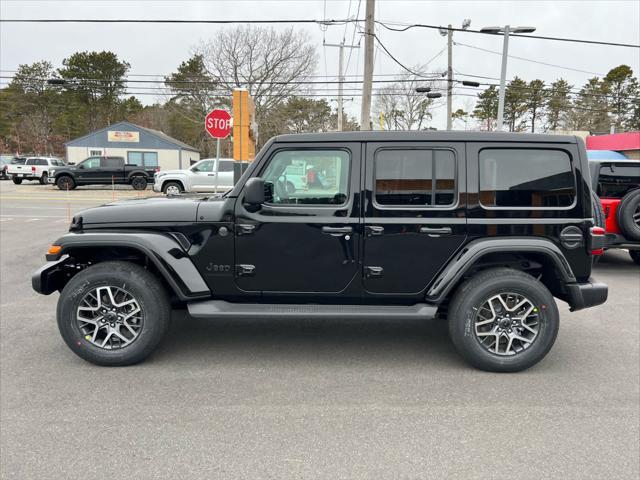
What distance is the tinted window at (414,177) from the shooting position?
12.0 ft

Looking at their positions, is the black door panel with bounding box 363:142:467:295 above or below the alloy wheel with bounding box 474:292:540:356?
above

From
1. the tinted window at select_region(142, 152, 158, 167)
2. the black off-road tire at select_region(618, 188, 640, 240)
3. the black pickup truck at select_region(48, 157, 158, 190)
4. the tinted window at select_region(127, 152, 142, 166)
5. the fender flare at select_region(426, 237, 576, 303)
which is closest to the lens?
the fender flare at select_region(426, 237, 576, 303)

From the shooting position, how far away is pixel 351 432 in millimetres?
2779

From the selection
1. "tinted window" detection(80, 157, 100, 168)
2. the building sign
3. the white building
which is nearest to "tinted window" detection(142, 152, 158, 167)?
the white building

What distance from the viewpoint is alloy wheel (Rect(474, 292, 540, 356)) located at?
3.64 m

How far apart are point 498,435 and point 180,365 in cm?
241

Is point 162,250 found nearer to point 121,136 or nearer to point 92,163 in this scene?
point 92,163

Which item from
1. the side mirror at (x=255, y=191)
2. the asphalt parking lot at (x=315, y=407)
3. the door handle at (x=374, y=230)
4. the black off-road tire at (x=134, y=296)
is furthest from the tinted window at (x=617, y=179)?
the black off-road tire at (x=134, y=296)

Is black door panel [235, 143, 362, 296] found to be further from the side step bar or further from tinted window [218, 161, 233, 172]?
Answer: tinted window [218, 161, 233, 172]

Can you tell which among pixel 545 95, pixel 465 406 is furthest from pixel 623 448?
pixel 545 95

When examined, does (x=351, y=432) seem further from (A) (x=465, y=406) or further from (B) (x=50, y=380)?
(B) (x=50, y=380)

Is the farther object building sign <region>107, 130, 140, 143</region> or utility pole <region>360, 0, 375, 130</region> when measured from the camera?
building sign <region>107, 130, 140, 143</region>

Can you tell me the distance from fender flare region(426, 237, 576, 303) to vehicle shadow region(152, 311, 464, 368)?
73 centimetres

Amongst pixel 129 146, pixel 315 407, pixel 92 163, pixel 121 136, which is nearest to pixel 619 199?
pixel 315 407
